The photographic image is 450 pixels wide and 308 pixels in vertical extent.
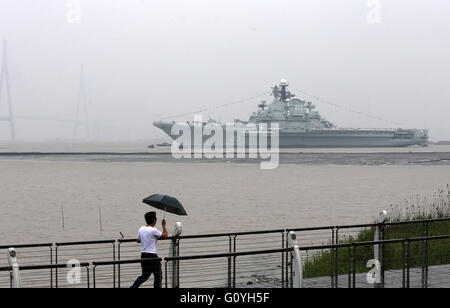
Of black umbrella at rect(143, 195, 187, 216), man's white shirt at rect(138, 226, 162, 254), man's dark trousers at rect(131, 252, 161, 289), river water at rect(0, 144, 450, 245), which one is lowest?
river water at rect(0, 144, 450, 245)

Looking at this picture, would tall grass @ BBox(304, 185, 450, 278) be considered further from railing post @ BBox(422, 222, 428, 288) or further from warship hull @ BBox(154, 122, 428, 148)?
warship hull @ BBox(154, 122, 428, 148)

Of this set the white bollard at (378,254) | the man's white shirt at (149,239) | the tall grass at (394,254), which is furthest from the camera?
the tall grass at (394,254)

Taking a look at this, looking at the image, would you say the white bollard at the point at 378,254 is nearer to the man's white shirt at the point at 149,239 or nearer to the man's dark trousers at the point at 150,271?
the man's dark trousers at the point at 150,271

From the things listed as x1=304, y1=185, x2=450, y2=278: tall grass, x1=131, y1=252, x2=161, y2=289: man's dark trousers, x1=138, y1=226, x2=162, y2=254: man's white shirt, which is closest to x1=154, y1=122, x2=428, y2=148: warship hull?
x1=304, y1=185, x2=450, y2=278: tall grass

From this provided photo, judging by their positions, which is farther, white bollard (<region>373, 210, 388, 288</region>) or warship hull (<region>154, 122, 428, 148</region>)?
warship hull (<region>154, 122, 428, 148</region>)

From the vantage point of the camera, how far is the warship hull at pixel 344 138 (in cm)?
15400

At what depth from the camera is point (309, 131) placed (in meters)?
154

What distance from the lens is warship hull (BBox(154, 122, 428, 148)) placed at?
505 feet

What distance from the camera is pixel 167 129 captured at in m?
161

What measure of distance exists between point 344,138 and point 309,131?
375 inches

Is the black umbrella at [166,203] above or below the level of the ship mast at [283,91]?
below

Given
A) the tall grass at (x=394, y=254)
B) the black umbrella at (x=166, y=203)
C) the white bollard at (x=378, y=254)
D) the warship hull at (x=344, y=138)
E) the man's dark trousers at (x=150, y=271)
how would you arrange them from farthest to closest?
the warship hull at (x=344, y=138) → the tall grass at (x=394, y=254) → the black umbrella at (x=166, y=203) → the white bollard at (x=378, y=254) → the man's dark trousers at (x=150, y=271)

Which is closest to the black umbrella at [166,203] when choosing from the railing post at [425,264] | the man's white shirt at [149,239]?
the man's white shirt at [149,239]
